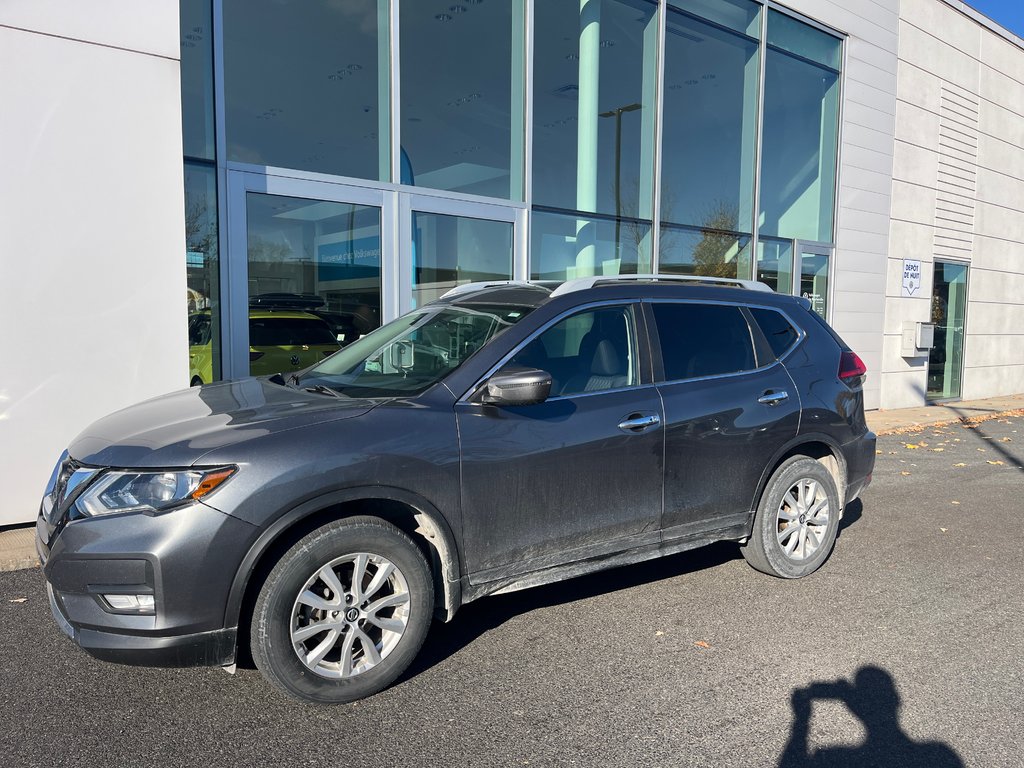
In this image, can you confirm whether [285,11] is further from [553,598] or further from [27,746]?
[27,746]

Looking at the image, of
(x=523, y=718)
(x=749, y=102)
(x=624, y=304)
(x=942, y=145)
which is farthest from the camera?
(x=942, y=145)

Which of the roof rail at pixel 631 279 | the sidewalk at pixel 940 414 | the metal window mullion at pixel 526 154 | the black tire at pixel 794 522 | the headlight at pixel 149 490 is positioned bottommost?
the sidewalk at pixel 940 414

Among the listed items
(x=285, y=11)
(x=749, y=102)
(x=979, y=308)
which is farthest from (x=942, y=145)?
(x=285, y=11)

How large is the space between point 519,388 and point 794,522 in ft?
7.71

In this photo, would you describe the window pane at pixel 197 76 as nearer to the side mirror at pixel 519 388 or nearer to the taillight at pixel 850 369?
the side mirror at pixel 519 388

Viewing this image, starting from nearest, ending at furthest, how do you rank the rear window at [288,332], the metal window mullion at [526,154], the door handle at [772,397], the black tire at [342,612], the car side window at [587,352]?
the black tire at [342,612] → the car side window at [587,352] → the door handle at [772,397] → the rear window at [288,332] → the metal window mullion at [526,154]

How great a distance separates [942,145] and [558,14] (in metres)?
9.06

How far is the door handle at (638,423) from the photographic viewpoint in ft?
13.3

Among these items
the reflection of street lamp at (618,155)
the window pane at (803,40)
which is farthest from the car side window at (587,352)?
the window pane at (803,40)

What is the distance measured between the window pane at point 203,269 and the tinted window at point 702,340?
4736 millimetres

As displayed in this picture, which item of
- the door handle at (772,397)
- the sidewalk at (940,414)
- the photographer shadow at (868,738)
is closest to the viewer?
the photographer shadow at (868,738)

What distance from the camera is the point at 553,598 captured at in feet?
15.0

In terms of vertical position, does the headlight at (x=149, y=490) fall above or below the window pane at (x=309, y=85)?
below

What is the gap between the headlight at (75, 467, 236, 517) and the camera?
299cm
